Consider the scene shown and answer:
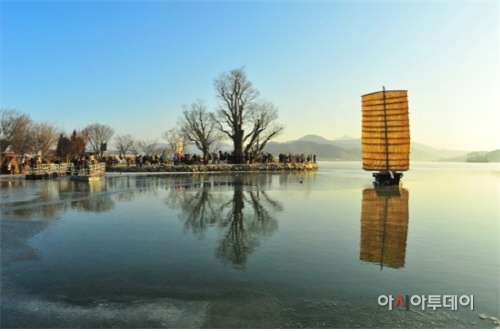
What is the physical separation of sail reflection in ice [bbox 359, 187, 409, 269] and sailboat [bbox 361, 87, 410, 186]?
10.1m

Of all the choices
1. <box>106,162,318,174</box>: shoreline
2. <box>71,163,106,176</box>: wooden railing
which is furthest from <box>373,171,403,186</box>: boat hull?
<box>106,162,318,174</box>: shoreline

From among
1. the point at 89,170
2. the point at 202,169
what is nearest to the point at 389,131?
the point at 89,170

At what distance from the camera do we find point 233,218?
11938mm

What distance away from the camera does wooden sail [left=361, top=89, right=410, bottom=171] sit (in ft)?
83.8

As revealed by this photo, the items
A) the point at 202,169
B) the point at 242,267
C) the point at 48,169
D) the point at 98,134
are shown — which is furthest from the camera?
the point at 98,134

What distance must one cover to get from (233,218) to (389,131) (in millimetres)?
17401

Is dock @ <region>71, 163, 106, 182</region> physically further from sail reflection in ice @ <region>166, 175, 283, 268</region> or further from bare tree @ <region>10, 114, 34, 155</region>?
bare tree @ <region>10, 114, 34, 155</region>

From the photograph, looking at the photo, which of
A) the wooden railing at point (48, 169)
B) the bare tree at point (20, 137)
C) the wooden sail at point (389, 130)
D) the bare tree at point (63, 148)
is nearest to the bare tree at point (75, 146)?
the bare tree at point (63, 148)

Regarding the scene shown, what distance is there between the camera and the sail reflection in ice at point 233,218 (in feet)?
26.8

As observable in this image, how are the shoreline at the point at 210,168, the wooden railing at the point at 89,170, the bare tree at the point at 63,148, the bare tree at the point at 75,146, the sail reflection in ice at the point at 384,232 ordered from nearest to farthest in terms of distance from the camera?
1. the sail reflection in ice at the point at 384,232
2. the wooden railing at the point at 89,170
3. the shoreline at the point at 210,168
4. the bare tree at the point at 63,148
5. the bare tree at the point at 75,146

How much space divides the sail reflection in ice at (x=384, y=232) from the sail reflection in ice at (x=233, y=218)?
237 centimetres

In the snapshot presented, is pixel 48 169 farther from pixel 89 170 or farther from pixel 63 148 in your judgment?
pixel 63 148

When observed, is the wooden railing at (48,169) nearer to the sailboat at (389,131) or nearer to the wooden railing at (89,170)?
the wooden railing at (89,170)

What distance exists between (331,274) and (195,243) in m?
3.35
